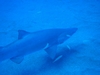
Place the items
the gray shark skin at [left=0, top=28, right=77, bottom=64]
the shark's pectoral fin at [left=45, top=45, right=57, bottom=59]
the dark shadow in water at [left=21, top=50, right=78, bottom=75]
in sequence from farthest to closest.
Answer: the dark shadow in water at [left=21, top=50, right=78, bottom=75]
the shark's pectoral fin at [left=45, top=45, right=57, bottom=59]
the gray shark skin at [left=0, top=28, right=77, bottom=64]

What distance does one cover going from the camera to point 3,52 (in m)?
3.79

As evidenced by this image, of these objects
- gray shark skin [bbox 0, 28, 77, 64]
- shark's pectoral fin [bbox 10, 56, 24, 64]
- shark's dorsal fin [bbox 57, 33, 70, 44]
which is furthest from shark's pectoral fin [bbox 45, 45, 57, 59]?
shark's pectoral fin [bbox 10, 56, 24, 64]

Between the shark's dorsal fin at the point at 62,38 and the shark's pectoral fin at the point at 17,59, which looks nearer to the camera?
the shark's pectoral fin at the point at 17,59

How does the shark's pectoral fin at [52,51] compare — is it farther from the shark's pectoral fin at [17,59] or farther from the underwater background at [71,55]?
the shark's pectoral fin at [17,59]

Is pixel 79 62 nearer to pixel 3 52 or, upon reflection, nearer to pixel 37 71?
pixel 37 71

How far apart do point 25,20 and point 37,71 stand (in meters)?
5.59

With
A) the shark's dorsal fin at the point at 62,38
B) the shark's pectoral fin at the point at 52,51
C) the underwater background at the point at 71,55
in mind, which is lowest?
the underwater background at the point at 71,55

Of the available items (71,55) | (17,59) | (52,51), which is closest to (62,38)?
(52,51)

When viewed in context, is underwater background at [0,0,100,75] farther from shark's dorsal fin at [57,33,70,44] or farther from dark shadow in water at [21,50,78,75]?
shark's dorsal fin at [57,33,70,44]

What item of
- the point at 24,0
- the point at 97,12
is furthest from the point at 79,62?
the point at 24,0

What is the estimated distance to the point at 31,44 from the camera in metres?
4.09

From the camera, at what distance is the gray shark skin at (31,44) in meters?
3.88

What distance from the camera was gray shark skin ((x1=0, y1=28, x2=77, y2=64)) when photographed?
3877mm

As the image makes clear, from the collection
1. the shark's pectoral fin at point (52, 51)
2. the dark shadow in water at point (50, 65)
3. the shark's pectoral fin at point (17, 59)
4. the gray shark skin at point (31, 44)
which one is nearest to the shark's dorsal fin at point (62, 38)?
the gray shark skin at point (31, 44)
